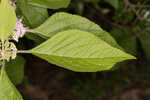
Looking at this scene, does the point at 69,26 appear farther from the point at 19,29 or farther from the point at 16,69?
the point at 16,69

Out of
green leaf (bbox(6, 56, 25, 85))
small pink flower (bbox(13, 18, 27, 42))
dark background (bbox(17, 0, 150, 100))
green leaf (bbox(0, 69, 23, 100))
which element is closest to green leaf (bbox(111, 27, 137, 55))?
dark background (bbox(17, 0, 150, 100))

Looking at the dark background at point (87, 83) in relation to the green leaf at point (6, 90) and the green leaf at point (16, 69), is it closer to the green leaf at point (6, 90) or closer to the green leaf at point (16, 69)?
the green leaf at point (16, 69)

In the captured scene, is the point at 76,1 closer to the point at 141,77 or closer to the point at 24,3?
the point at 24,3

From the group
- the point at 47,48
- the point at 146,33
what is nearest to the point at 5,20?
the point at 47,48

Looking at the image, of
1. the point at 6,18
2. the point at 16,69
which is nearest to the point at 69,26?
the point at 6,18

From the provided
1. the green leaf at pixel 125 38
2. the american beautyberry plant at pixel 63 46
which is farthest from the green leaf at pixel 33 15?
the green leaf at pixel 125 38
